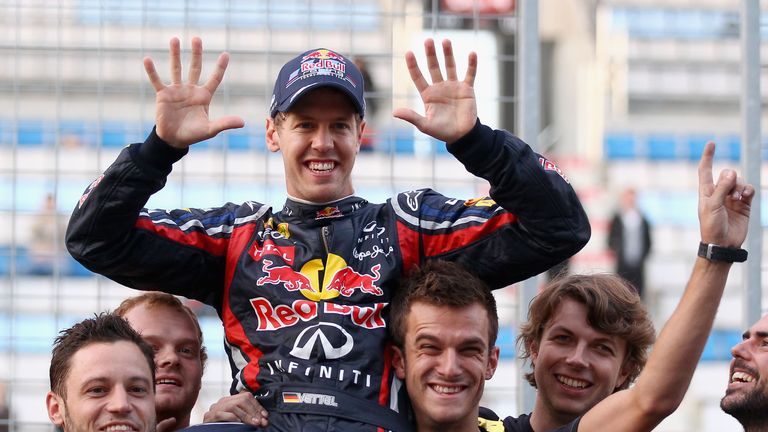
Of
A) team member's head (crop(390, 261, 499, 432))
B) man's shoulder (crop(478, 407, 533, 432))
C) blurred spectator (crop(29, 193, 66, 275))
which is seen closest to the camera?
team member's head (crop(390, 261, 499, 432))

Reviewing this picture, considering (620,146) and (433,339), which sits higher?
(620,146)

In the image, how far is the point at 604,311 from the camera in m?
3.48

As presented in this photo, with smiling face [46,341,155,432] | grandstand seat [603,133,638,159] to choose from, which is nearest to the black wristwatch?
smiling face [46,341,155,432]

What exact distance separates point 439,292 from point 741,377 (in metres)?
0.85

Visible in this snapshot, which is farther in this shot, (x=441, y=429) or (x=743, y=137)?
(x=743, y=137)

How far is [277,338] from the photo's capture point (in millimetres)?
3203

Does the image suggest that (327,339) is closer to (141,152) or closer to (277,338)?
(277,338)

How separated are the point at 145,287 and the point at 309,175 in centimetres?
54

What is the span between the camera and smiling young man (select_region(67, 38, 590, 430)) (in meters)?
3.12

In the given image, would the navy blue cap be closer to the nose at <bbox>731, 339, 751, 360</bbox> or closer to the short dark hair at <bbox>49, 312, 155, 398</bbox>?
the short dark hair at <bbox>49, 312, 155, 398</bbox>

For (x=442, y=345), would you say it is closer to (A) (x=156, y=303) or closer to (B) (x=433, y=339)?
(B) (x=433, y=339)

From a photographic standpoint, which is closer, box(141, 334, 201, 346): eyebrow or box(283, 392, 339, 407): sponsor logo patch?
box(283, 392, 339, 407): sponsor logo patch

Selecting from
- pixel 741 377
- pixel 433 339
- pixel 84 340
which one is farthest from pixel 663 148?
pixel 84 340

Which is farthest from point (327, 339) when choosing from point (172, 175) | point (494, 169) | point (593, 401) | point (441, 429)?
point (172, 175)
